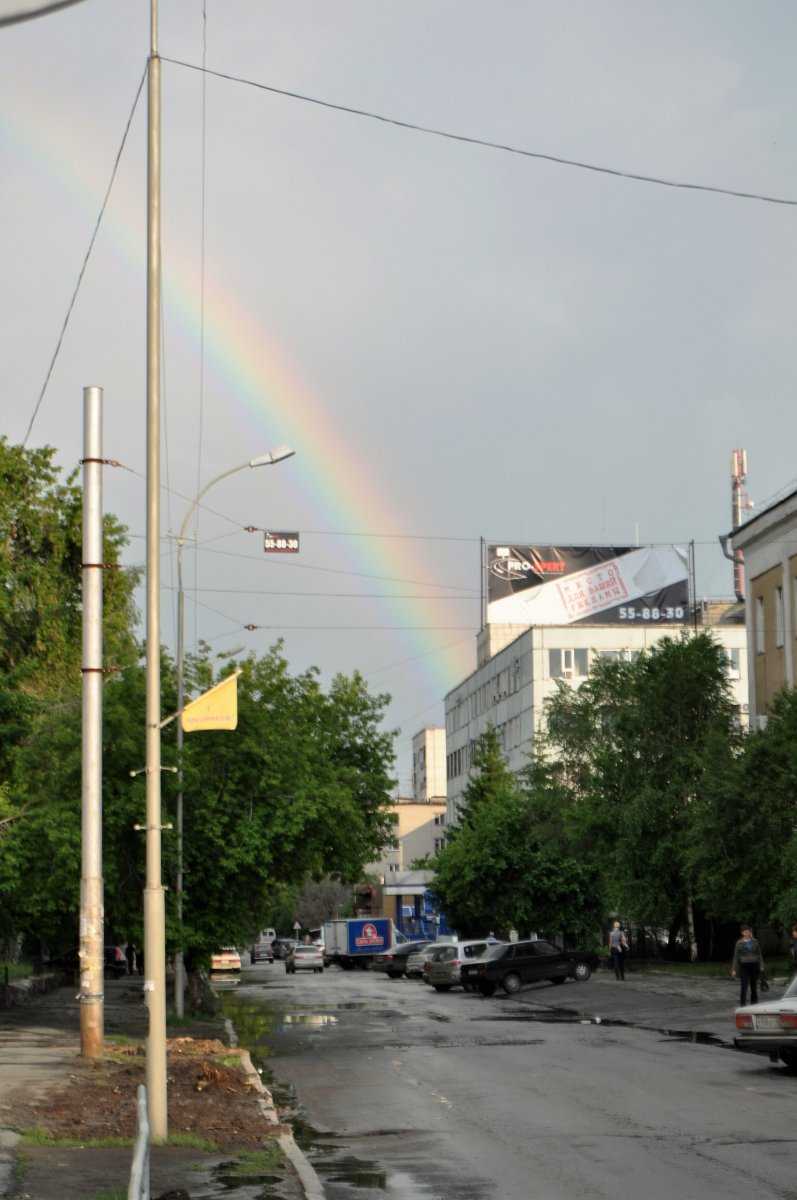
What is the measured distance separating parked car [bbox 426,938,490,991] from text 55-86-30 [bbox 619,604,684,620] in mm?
61596

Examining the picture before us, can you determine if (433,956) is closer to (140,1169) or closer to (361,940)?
(361,940)

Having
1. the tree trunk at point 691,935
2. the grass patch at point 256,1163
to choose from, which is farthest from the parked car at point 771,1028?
the tree trunk at point 691,935

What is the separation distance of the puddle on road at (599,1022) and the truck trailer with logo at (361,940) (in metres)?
47.5

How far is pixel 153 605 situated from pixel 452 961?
38497 mm

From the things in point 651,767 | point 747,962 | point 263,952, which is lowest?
point 263,952

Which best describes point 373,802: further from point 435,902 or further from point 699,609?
point 699,609

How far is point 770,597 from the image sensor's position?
50.0m

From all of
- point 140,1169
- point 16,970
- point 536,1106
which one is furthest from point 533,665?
point 140,1169

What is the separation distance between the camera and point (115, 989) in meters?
49.2

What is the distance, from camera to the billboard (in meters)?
111

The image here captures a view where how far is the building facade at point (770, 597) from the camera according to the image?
47.8 m

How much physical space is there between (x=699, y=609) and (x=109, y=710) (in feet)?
302

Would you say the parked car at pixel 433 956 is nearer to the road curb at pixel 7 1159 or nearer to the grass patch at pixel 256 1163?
the grass patch at pixel 256 1163

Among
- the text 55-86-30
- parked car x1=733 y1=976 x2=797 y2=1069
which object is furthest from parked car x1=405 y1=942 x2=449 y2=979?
the text 55-86-30
